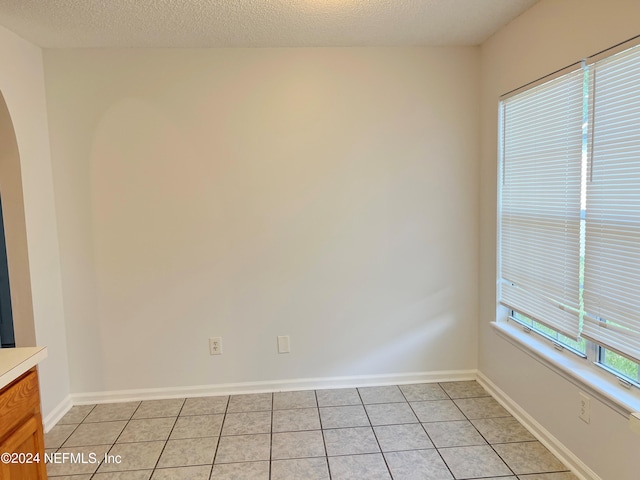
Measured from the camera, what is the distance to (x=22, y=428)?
1.51 metres

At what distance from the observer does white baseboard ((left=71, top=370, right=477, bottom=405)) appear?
9.64 feet

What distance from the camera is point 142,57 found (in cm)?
278

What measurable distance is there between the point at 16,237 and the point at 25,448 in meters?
1.43

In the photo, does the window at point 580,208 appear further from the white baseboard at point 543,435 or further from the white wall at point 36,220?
the white wall at point 36,220

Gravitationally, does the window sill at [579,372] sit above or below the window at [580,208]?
below

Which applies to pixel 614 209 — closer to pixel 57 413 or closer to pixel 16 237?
pixel 16 237

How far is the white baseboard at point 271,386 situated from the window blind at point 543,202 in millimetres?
801

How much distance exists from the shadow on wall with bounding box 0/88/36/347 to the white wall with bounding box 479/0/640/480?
296 cm

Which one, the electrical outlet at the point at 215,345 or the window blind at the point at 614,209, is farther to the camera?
the electrical outlet at the point at 215,345

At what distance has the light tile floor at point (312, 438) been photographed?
2.11 meters

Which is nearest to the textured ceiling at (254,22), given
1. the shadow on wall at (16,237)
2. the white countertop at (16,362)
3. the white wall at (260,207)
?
the white wall at (260,207)

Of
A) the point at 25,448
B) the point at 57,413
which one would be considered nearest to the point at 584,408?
the point at 25,448

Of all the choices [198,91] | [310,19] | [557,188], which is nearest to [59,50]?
[198,91]

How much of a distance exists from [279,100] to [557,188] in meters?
1.81
